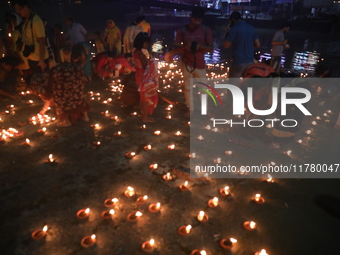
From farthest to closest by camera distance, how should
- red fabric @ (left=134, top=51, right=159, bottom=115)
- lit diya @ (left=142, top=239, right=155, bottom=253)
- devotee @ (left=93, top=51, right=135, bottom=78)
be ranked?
1. devotee @ (left=93, top=51, right=135, bottom=78)
2. red fabric @ (left=134, top=51, right=159, bottom=115)
3. lit diya @ (left=142, top=239, right=155, bottom=253)

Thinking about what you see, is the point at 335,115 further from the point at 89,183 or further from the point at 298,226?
the point at 89,183

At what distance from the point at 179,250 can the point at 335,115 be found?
568cm

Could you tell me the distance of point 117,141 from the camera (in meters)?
4.95

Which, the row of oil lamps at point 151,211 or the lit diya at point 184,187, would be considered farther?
the lit diya at point 184,187

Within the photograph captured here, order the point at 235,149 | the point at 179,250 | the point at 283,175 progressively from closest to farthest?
the point at 179,250 < the point at 283,175 < the point at 235,149

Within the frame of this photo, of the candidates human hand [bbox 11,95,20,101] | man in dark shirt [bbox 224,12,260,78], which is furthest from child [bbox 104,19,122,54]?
man in dark shirt [bbox 224,12,260,78]

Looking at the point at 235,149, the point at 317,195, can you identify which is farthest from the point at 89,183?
the point at 317,195

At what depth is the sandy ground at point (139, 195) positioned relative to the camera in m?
2.73

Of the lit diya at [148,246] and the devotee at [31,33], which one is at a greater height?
the devotee at [31,33]

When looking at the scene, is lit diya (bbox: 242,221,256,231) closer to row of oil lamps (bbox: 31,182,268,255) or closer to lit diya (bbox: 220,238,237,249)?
row of oil lamps (bbox: 31,182,268,255)

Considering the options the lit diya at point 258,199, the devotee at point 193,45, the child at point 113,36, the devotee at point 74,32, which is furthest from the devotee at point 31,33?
the lit diya at point 258,199

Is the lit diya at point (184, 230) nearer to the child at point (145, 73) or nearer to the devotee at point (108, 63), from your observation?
the child at point (145, 73)

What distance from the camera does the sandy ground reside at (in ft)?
8.97

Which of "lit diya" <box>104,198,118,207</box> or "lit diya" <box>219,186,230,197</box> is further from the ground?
"lit diya" <box>104,198,118,207</box>
